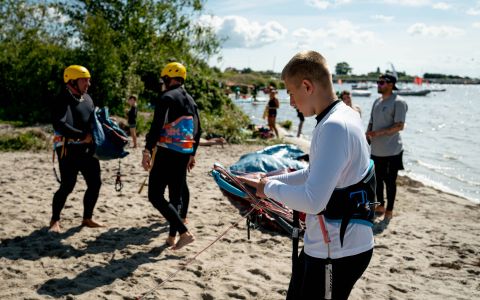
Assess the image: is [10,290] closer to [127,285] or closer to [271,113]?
[127,285]

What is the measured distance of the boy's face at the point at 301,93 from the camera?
228 cm

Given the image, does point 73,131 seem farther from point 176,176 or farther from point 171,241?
point 171,241

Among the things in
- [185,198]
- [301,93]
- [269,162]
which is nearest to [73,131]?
[185,198]

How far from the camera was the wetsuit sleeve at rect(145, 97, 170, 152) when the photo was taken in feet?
16.9

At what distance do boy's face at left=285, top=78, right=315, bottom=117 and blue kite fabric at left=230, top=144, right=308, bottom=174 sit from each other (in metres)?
5.45

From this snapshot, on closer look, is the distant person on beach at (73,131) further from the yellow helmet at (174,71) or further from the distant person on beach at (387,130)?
the distant person on beach at (387,130)

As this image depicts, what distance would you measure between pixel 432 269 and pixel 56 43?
65.7 ft

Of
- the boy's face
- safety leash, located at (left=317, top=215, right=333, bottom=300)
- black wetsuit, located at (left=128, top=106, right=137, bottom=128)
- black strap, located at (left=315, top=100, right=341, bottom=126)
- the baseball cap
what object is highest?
the baseball cap

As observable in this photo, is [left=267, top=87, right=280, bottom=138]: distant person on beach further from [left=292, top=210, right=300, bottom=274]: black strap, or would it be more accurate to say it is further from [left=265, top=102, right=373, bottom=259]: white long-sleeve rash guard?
[left=265, top=102, right=373, bottom=259]: white long-sleeve rash guard

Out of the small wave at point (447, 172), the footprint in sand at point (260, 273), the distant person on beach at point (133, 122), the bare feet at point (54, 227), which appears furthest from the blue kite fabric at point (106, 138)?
the small wave at point (447, 172)

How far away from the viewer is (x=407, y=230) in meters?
6.98

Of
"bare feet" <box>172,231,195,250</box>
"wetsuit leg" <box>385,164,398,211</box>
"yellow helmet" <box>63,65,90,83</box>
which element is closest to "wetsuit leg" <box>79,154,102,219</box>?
"yellow helmet" <box>63,65,90,83</box>

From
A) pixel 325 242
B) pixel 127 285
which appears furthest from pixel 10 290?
pixel 325 242

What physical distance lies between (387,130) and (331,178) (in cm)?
520
